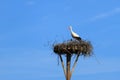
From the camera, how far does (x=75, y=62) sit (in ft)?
43.4

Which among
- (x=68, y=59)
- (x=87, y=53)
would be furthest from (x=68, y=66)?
(x=87, y=53)

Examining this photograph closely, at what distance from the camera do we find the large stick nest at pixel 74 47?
1239 centimetres

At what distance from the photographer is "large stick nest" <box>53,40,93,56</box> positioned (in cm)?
1239

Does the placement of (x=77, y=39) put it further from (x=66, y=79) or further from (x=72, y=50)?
A: (x=66, y=79)

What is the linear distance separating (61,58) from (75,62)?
68cm

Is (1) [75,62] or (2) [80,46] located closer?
(2) [80,46]

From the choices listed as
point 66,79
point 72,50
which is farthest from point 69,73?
point 72,50

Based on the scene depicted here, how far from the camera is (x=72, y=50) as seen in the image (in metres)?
12.5

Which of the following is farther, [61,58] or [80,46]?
[61,58]

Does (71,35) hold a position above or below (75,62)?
above

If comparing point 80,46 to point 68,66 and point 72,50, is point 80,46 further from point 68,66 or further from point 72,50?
point 68,66

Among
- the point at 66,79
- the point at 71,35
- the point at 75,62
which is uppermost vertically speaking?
the point at 71,35

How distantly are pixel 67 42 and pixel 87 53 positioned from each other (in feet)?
3.37

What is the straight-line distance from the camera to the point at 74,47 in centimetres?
1238
